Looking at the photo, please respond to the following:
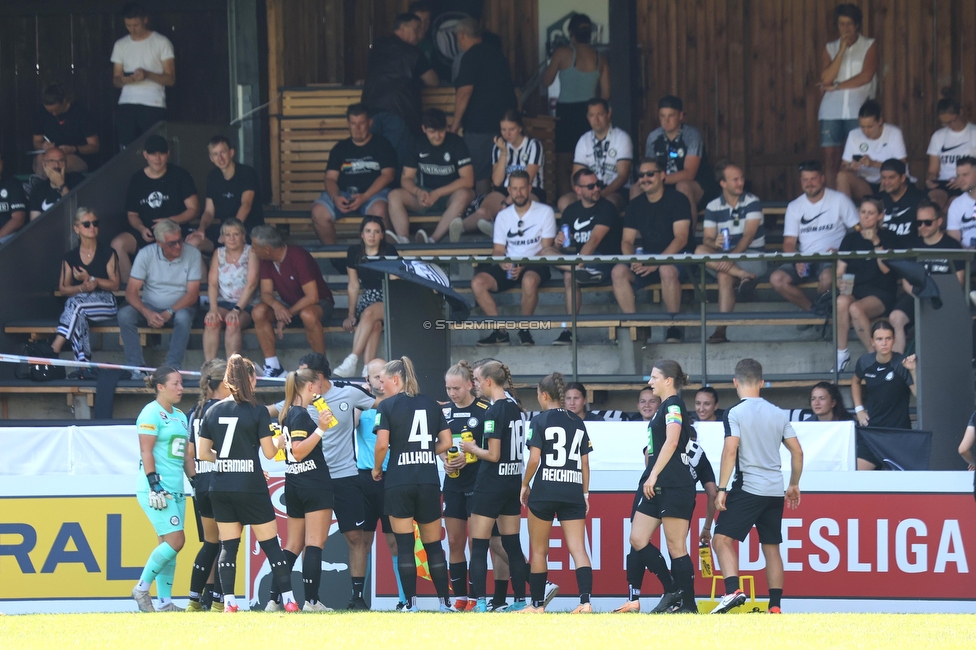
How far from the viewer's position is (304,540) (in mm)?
8352

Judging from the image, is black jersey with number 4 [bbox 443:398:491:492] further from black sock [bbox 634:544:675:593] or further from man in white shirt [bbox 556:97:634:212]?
man in white shirt [bbox 556:97:634:212]

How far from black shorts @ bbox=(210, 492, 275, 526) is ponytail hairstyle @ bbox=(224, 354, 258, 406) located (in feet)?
1.92

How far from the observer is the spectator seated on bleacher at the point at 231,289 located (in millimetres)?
12633

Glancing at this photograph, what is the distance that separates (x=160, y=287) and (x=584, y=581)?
21.9 feet

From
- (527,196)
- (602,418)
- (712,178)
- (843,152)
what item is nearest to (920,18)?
(843,152)

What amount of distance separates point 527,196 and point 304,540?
5.44 metres

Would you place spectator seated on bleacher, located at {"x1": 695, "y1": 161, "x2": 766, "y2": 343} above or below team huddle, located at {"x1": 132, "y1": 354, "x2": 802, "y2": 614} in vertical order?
above

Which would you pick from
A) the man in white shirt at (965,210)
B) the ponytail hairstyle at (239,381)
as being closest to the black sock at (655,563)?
the ponytail hairstyle at (239,381)

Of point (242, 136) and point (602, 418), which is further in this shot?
point (242, 136)

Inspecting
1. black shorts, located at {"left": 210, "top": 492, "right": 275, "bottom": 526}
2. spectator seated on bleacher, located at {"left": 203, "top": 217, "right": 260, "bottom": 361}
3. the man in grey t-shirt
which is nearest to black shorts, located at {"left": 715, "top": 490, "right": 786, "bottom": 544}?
the man in grey t-shirt

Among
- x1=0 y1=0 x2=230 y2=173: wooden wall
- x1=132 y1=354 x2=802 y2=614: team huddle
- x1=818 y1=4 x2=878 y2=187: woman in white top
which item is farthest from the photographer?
x1=0 y1=0 x2=230 y2=173: wooden wall

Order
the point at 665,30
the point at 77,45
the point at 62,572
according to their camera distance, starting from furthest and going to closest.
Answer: the point at 77,45
the point at 665,30
the point at 62,572

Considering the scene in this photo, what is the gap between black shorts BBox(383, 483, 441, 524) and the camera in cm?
820

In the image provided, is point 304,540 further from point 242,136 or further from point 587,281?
point 242,136
